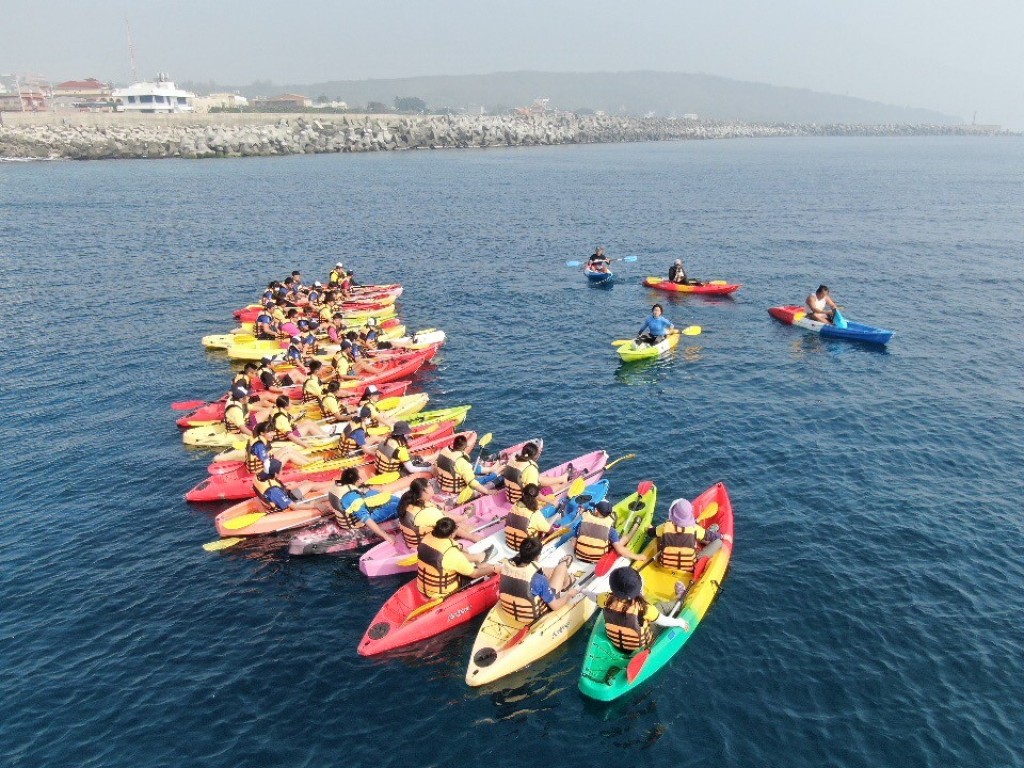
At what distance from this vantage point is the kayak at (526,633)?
17156mm

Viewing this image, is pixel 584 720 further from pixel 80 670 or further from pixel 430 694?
pixel 80 670

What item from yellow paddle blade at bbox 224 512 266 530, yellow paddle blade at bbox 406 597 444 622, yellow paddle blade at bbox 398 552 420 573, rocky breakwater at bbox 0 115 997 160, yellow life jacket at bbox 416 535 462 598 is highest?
yellow life jacket at bbox 416 535 462 598

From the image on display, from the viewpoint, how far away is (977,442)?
29.0 m

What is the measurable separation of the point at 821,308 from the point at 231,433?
34518 millimetres

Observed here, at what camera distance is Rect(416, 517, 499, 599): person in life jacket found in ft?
60.1

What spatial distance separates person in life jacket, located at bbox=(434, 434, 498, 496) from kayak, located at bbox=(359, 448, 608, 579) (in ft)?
1.80

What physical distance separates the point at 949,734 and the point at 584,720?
831 cm

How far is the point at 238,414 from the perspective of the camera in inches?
1138

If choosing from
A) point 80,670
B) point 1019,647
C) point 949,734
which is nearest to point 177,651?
point 80,670

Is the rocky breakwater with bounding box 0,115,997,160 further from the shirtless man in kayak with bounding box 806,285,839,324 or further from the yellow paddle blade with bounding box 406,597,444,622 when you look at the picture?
the yellow paddle blade with bounding box 406,597,444,622

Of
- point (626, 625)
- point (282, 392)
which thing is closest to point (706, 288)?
point (282, 392)

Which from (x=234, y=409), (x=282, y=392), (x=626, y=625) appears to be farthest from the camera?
(x=282, y=392)

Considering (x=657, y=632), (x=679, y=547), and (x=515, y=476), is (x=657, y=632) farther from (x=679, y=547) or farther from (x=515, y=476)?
(x=515, y=476)

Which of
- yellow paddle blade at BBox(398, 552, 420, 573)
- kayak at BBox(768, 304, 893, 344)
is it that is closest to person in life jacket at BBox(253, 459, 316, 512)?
yellow paddle blade at BBox(398, 552, 420, 573)
